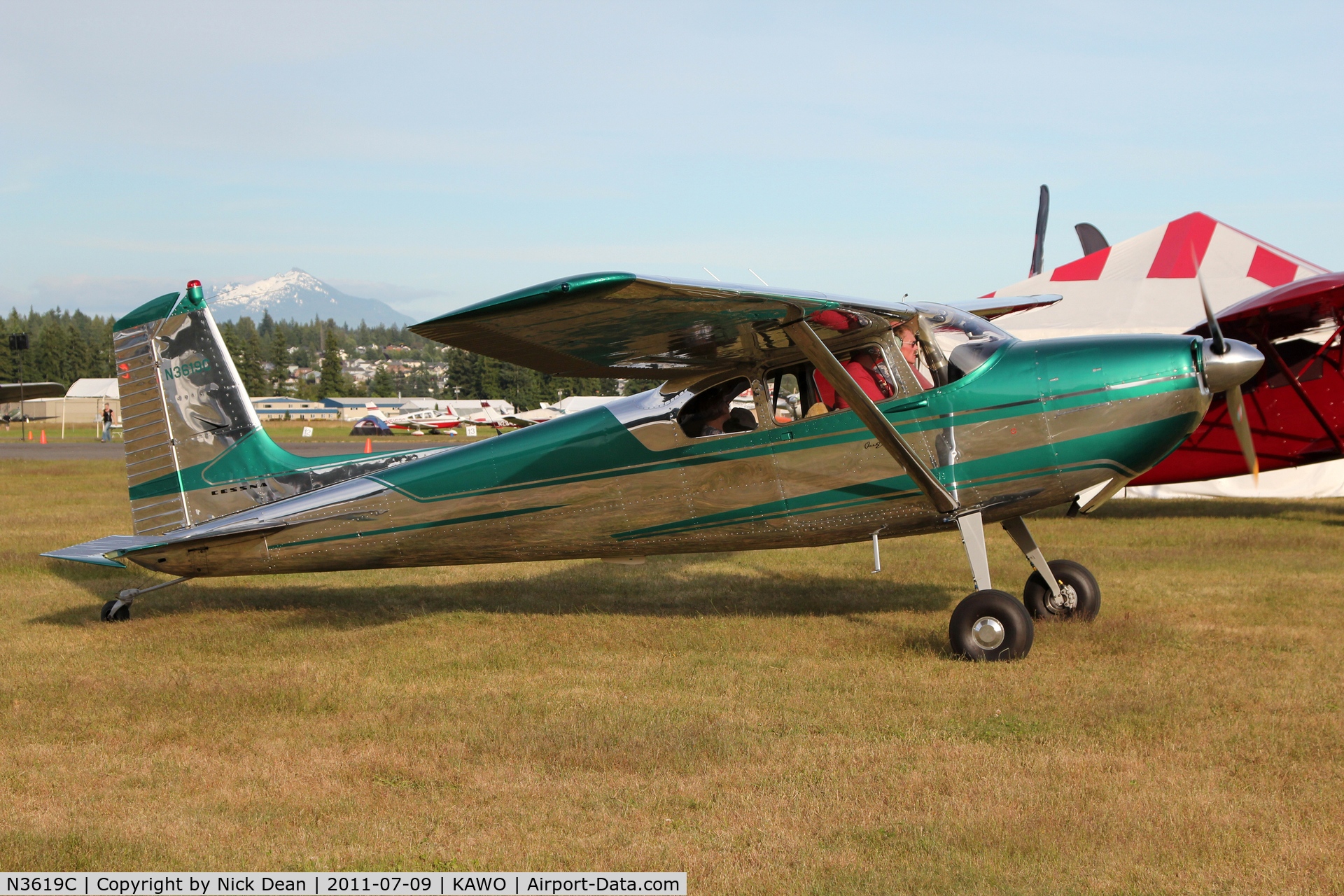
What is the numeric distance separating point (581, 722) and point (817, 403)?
3.13 meters

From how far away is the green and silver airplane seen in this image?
685cm

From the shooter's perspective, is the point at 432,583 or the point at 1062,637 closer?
the point at 1062,637

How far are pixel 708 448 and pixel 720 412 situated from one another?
31 cm

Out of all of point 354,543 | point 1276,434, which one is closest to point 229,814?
point 354,543

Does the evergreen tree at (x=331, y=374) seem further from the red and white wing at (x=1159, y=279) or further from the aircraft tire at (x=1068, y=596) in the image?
the aircraft tire at (x=1068, y=596)

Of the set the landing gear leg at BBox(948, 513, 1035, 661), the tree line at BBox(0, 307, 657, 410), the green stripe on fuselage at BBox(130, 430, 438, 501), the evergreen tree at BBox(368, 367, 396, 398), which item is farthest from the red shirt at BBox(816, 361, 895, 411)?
the evergreen tree at BBox(368, 367, 396, 398)

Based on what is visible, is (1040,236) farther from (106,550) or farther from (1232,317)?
(106,550)

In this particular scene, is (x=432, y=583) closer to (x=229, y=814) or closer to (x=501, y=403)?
(x=229, y=814)

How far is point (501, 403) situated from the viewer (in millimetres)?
86438

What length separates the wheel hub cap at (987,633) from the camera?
6.88 meters

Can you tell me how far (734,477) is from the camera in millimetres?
7746

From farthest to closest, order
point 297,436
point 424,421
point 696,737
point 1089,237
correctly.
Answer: point 424,421 < point 297,436 < point 1089,237 < point 696,737

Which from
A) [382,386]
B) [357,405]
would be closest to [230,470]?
[357,405]

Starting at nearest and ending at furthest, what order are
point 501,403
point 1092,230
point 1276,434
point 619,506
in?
point 619,506 → point 1276,434 → point 1092,230 → point 501,403
